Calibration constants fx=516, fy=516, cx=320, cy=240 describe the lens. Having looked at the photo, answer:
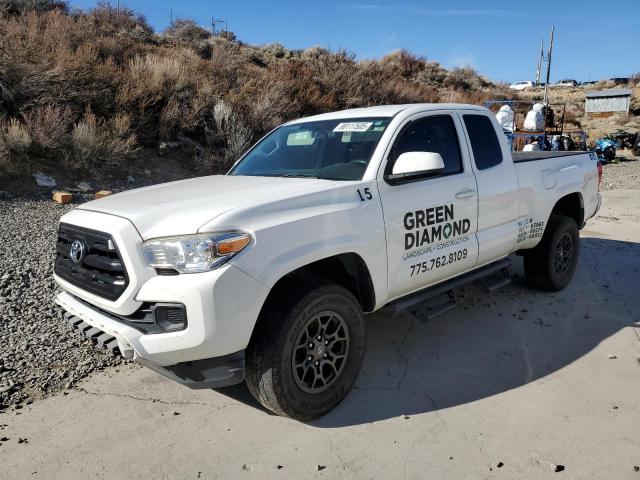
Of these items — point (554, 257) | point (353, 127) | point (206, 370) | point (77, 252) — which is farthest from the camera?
point (554, 257)

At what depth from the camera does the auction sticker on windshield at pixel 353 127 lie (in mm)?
3916

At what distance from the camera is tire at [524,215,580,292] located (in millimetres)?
5348

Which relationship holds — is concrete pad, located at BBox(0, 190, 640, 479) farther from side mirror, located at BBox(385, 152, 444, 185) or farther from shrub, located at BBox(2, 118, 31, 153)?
shrub, located at BBox(2, 118, 31, 153)

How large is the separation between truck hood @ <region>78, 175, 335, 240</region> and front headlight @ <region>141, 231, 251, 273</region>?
0.06 metres

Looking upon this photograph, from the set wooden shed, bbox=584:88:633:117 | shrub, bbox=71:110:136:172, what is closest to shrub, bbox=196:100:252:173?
shrub, bbox=71:110:136:172

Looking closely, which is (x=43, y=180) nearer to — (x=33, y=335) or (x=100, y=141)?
(x=100, y=141)

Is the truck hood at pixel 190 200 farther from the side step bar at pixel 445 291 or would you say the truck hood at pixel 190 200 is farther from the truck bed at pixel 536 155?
the truck bed at pixel 536 155

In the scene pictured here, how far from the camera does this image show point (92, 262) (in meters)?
3.02

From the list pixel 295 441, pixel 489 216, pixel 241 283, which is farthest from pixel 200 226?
Result: pixel 489 216

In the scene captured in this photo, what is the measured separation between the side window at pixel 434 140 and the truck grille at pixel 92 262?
79.8 inches

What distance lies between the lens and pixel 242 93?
1364cm

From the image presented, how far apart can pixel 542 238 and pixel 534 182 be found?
718 mm

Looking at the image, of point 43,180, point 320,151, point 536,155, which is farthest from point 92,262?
point 43,180

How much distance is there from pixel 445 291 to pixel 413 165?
1193 millimetres
